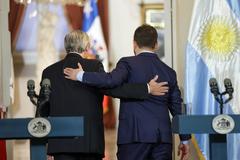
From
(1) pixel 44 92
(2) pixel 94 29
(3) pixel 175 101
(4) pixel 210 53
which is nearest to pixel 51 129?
(1) pixel 44 92

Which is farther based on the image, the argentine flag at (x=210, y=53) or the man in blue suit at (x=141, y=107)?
the argentine flag at (x=210, y=53)

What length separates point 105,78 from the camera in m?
3.17

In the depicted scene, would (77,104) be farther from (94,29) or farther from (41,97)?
(94,29)

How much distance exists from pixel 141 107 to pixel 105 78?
0.87 ft

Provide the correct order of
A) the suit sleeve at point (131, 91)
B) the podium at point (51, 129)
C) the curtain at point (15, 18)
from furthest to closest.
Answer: the curtain at point (15, 18), the suit sleeve at point (131, 91), the podium at point (51, 129)

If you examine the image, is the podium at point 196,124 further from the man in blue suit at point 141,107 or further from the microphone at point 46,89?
the microphone at point 46,89

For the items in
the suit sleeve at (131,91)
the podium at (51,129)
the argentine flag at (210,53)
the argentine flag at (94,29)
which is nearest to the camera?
the podium at (51,129)

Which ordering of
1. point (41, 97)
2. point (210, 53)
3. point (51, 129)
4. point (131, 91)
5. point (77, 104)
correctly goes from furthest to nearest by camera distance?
1. point (210, 53)
2. point (77, 104)
3. point (131, 91)
4. point (41, 97)
5. point (51, 129)

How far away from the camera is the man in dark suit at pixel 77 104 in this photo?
3.30 m

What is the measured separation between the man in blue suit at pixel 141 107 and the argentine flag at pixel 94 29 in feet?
18.4

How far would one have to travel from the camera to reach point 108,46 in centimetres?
911

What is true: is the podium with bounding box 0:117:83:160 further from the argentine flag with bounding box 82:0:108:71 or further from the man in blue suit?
the argentine flag with bounding box 82:0:108:71

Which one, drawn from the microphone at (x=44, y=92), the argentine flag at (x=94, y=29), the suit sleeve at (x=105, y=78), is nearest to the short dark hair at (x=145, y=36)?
the suit sleeve at (x=105, y=78)

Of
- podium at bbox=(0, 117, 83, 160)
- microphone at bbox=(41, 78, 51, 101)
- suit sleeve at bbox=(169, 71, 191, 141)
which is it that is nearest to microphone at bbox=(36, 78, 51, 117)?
microphone at bbox=(41, 78, 51, 101)
